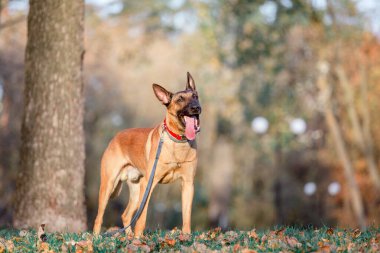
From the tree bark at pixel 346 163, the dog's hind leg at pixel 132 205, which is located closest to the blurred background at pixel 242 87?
the tree bark at pixel 346 163

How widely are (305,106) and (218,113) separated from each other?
3866 mm

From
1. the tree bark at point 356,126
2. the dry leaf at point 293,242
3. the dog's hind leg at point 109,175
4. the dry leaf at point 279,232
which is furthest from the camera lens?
the tree bark at point 356,126

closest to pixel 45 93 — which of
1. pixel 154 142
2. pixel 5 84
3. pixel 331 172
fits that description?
pixel 154 142

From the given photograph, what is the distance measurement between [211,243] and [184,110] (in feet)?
5.30

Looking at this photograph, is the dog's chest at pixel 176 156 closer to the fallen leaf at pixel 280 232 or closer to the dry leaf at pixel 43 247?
the fallen leaf at pixel 280 232

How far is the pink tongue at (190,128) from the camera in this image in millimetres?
7325

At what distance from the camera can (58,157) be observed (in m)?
9.22

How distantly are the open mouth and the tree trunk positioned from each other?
8.41 ft

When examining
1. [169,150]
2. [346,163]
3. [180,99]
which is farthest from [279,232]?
[346,163]

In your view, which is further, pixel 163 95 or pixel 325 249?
pixel 163 95

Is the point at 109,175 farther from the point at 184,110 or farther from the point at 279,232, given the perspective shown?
the point at 279,232

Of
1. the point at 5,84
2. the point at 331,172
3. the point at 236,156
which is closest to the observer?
the point at 5,84

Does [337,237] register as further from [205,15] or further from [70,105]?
[205,15]

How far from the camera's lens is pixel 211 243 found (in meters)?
6.46
